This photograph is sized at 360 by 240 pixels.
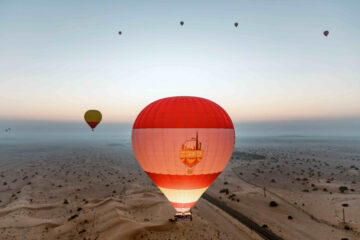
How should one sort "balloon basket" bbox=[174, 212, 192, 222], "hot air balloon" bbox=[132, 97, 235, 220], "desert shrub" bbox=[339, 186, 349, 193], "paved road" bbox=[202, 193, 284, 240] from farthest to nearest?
"desert shrub" bbox=[339, 186, 349, 193] → "paved road" bbox=[202, 193, 284, 240] → "balloon basket" bbox=[174, 212, 192, 222] → "hot air balloon" bbox=[132, 97, 235, 220]

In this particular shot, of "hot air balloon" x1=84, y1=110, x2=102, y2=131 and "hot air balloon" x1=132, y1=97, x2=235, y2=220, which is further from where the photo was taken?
"hot air balloon" x1=84, y1=110, x2=102, y2=131

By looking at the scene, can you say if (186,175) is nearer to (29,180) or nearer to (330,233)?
(330,233)

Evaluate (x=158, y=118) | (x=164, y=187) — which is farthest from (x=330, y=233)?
(x=158, y=118)

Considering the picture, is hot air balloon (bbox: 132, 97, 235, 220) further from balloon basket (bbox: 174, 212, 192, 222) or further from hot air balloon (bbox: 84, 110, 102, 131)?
hot air balloon (bbox: 84, 110, 102, 131)

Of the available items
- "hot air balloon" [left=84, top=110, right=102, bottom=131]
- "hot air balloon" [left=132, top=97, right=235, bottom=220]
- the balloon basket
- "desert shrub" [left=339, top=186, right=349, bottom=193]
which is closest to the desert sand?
"desert shrub" [left=339, top=186, right=349, bottom=193]

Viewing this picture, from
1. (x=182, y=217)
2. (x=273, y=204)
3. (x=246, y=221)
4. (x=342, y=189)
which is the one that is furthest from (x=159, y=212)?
(x=342, y=189)

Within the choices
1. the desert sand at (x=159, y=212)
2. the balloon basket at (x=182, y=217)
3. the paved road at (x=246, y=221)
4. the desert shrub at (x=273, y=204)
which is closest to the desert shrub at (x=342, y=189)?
the desert sand at (x=159, y=212)
